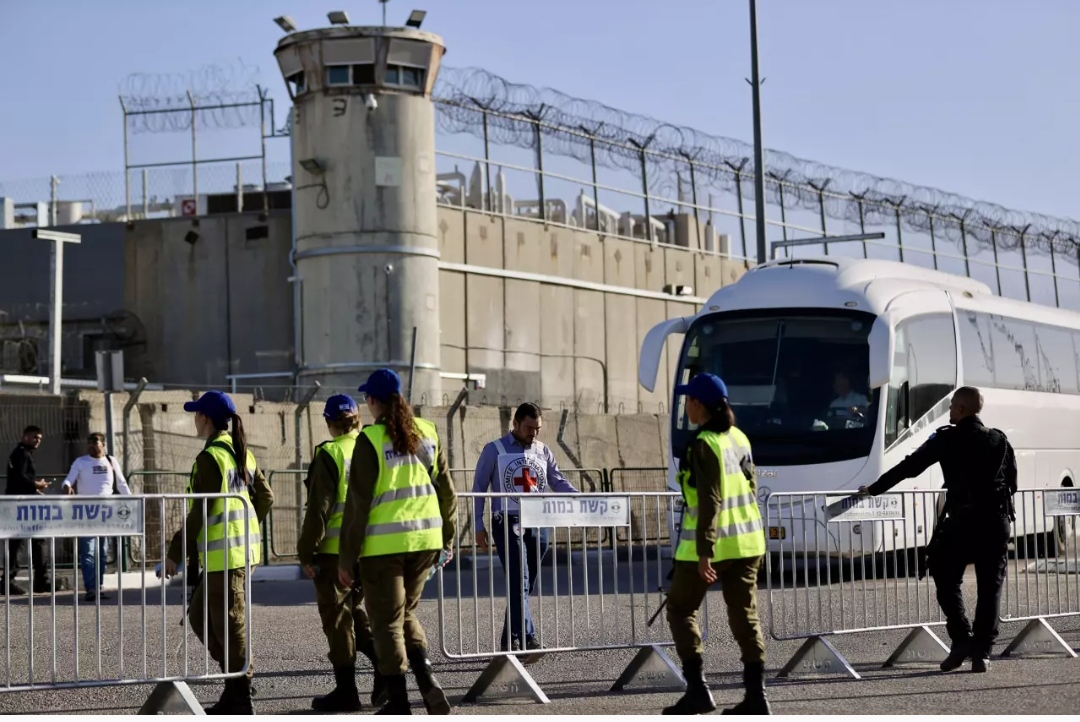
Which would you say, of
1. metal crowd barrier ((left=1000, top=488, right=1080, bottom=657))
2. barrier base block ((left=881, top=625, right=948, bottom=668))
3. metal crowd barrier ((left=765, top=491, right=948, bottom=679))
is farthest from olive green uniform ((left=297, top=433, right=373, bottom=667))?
metal crowd barrier ((left=1000, top=488, right=1080, bottom=657))

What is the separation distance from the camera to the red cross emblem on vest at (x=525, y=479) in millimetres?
12000

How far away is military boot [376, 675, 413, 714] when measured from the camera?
8578 millimetres

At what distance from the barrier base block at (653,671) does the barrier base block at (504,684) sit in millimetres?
774

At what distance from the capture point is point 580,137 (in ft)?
124

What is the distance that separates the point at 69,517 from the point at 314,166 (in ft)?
77.8

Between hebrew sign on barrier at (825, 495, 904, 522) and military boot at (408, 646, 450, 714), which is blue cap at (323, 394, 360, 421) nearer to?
military boot at (408, 646, 450, 714)

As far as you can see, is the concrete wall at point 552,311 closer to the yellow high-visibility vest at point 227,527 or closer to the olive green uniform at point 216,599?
the yellow high-visibility vest at point 227,527

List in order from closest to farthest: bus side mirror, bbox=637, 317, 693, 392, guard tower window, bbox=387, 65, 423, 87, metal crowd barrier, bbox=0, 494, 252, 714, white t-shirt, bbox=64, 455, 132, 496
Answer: metal crowd barrier, bbox=0, 494, 252, 714, white t-shirt, bbox=64, 455, 132, 496, bus side mirror, bbox=637, 317, 693, 392, guard tower window, bbox=387, 65, 423, 87

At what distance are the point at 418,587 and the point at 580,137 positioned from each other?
29.6 metres

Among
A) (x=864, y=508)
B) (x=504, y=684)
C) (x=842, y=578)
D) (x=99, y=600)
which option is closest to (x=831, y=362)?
(x=864, y=508)

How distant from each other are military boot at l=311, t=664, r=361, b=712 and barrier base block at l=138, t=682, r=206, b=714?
0.83 meters

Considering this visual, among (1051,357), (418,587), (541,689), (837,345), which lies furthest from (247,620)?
(1051,357)

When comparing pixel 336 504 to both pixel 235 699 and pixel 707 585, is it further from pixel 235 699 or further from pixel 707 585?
pixel 707 585

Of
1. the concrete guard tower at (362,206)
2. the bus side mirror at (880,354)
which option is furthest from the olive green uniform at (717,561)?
the concrete guard tower at (362,206)
